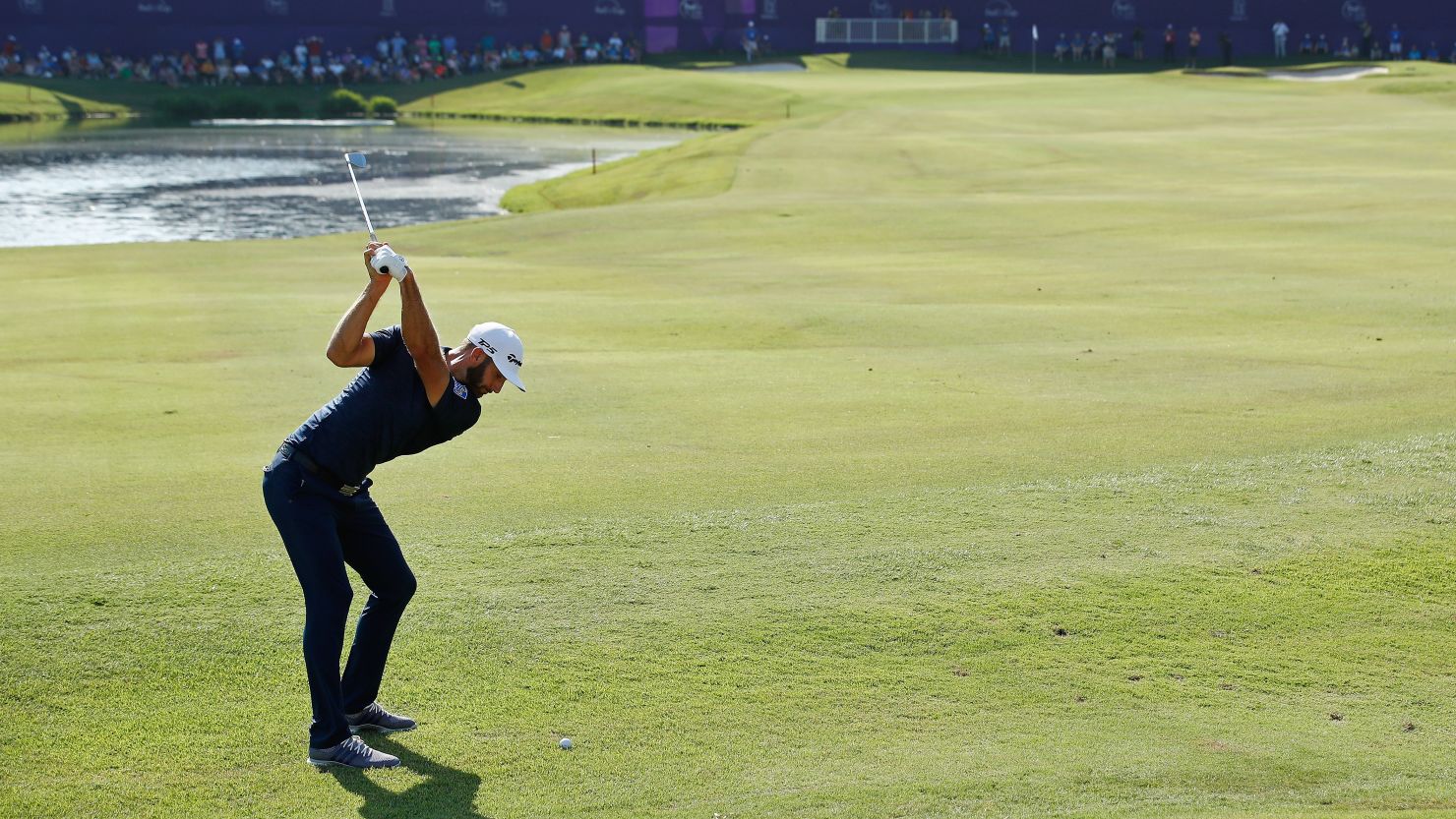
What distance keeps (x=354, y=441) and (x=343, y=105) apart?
77.2 meters

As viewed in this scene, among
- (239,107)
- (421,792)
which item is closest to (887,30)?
(239,107)

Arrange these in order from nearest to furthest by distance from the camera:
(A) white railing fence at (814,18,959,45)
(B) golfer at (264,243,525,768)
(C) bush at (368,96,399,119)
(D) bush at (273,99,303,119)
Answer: (B) golfer at (264,243,525,768) → (D) bush at (273,99,303,119) → (C) bush at (368,96,399,119) → (A) white railing fence at (814,18,959,45)

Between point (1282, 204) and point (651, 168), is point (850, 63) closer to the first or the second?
point (651, 168)

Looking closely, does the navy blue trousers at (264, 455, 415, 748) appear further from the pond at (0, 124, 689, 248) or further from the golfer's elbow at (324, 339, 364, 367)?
the pond at (0, 124, 689, 248)

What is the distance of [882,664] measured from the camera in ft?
27.2

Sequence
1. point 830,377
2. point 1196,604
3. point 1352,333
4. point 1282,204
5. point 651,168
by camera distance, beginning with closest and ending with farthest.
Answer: point 1196,604 < point 830,377 < point 1352,333 < point 1282,204 < point 651,168

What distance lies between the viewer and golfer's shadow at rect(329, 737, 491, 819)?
6.66 m

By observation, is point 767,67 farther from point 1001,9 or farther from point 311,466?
point 311,466

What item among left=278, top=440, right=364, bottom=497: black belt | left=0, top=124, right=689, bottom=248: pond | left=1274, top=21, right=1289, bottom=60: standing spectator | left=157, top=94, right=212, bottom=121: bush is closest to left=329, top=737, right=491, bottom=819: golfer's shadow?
left=278, top=440, right=364, bottom=497: black belt

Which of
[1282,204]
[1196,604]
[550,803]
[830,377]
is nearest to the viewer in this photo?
[550,803]

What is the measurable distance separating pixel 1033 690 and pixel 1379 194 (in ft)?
88.0

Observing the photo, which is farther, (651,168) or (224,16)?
(224,16)

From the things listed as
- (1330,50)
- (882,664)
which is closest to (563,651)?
(882,664)

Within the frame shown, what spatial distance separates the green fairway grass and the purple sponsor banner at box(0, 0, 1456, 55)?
69738mm
